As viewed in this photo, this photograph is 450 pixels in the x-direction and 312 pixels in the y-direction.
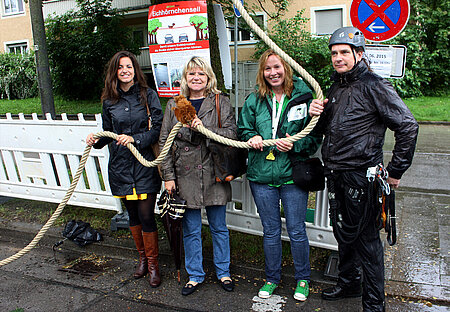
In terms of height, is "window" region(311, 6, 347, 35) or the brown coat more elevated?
"window" region(311, 6, 347, 35)

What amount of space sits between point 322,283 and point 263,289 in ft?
1.77

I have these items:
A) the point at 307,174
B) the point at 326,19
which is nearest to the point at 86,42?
the point at 326,19

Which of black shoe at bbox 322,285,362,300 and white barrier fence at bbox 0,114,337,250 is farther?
white barrier fence at bbox 0,114,337,250

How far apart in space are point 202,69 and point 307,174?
1.20 m

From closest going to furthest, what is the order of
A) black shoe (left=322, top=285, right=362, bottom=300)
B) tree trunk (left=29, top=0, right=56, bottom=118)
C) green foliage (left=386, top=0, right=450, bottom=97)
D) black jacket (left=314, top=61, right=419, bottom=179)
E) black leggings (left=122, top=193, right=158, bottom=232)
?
1. black jacket (left=314, top=61, right=419, bottom=179)
2. black shoe (left=322, top=285, right=362, bottom=300)
3. black leggings (left=122, top=193, right=158, bottom=232)
4. tree trunk (left=29, top=0, right=56, bottom=118)
5. green foliage (left=386, top=0, right=450, bottom=97)

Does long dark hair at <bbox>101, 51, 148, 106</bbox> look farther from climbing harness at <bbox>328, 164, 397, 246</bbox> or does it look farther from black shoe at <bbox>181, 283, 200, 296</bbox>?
climbing harness at <bbox>328, 164, 397, 246</bbox>

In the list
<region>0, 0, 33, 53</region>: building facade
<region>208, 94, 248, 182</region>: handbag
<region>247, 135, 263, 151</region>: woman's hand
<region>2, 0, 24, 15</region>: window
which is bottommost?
<region>208, 94, 248, 182</region>: handbag

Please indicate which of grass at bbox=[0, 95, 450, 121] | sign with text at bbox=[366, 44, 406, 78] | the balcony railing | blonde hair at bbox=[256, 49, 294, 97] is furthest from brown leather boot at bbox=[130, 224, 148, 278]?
the balcony railing

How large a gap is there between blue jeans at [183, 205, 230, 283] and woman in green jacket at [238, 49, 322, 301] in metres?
0.42

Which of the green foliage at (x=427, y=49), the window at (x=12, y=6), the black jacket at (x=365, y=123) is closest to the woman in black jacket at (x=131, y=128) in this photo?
the black jacket at (x=365, y=123)

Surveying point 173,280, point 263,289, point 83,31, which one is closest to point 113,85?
point 173,280

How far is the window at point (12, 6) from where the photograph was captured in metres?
26.2

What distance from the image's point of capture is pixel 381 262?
2.86 meters

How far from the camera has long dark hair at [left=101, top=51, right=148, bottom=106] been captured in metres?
3.46
